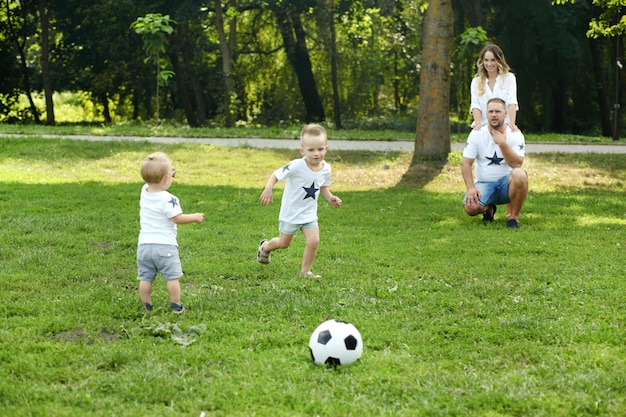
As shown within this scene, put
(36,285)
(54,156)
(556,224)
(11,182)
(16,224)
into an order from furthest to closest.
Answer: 1. (54,156)
2. (11,182)
3. (556,224)
4. (16,224)
5. (36,285)

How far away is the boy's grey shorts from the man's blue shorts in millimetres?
5174

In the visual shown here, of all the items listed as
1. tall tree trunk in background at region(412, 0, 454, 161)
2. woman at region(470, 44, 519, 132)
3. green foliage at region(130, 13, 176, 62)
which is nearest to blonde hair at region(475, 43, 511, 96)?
→ woman at region(470, 44, 519, 132)

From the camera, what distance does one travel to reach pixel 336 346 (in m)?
4.70

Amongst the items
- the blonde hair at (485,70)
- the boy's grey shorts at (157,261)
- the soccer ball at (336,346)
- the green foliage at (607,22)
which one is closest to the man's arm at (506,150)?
the blonde hair at (485,70)

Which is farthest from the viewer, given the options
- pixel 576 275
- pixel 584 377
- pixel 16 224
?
pixel 16 224

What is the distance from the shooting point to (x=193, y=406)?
161 inches

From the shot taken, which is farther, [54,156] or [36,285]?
[54,156]

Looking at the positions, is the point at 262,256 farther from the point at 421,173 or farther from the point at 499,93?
the point at 421,173

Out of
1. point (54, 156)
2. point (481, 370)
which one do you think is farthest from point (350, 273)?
point (54, 156)

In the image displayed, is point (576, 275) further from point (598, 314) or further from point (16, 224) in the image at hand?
point (16, 224)

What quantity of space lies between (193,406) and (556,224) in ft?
23.8

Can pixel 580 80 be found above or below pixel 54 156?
above

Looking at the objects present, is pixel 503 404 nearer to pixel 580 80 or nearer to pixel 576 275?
pixel 576 275

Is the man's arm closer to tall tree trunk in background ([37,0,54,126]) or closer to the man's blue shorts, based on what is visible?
the man's blue shorts
